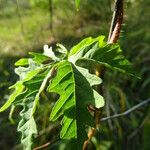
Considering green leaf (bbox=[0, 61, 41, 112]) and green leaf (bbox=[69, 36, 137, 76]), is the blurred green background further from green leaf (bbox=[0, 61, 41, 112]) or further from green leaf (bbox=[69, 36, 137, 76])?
green leaf (bbox=[69, 36, 137, 76])

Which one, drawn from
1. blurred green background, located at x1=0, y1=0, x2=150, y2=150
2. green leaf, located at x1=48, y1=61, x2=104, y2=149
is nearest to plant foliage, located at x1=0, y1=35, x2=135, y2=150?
green leaf, located at x1=48, y1=61, x2=104, y2=149

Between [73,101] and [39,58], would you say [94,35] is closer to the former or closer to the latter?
[39,58]

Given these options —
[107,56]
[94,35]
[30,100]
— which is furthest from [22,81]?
[94,35]

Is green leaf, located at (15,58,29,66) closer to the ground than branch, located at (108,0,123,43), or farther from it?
closer to the ground

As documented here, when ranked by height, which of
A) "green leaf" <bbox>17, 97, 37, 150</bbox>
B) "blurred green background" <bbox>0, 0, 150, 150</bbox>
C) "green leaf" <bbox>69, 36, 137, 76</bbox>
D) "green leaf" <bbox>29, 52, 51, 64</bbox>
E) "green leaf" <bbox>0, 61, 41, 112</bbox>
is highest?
"green leaf" <bbox>69, 36, 137, 76</bbox>

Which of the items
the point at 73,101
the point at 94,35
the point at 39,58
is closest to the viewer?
the point at 73,101

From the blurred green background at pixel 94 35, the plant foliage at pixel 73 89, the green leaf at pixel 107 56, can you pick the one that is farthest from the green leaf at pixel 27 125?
the blurred green background at pixel 94 35

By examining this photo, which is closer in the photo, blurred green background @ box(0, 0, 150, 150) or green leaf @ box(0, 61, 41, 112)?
green leaf @ box(0, 61, 41, 112)
